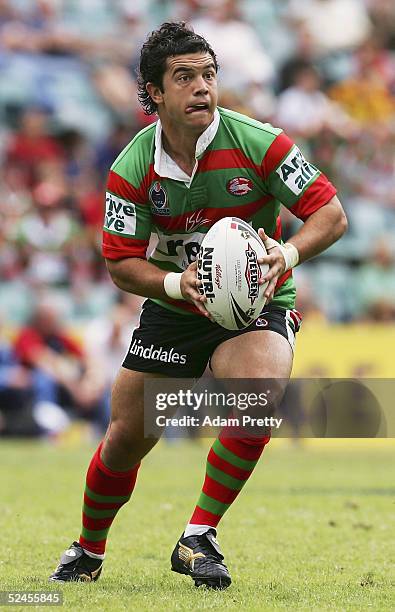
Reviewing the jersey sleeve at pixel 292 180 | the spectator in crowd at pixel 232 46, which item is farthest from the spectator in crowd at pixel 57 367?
the jersey sleeve at pixel 292 180

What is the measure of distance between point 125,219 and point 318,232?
87cm

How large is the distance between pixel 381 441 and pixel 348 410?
82.1 inches

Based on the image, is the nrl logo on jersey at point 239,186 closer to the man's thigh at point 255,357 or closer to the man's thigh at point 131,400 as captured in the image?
the man's thigh at point 255,357

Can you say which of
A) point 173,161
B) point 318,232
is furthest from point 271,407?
point 173,161

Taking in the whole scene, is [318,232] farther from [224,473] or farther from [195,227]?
[224,473]

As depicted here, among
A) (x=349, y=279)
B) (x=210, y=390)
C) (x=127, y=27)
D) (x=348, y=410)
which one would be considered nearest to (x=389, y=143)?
(x=349, y=279)

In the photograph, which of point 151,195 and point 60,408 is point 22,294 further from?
point 151,195

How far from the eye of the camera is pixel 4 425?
44.5 ft

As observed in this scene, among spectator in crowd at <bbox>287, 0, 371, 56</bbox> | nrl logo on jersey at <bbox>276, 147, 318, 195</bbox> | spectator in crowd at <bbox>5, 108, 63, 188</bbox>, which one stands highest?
spectator in crowd at <bbox>287, 0, 371, 56</bbox>

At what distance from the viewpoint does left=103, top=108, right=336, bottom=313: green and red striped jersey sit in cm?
523

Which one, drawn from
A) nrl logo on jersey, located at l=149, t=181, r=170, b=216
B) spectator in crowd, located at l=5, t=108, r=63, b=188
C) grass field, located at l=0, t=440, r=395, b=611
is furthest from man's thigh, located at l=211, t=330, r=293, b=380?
spectator in crowd, located at l=5, t=108, r=63, b=188

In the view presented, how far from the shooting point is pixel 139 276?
531cm

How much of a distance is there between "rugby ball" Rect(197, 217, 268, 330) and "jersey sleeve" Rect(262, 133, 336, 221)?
12.0 inches

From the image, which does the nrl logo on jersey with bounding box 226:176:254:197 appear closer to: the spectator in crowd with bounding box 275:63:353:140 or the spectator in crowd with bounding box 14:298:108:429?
the spectator in crowd with bounding box 14:298:108:429
